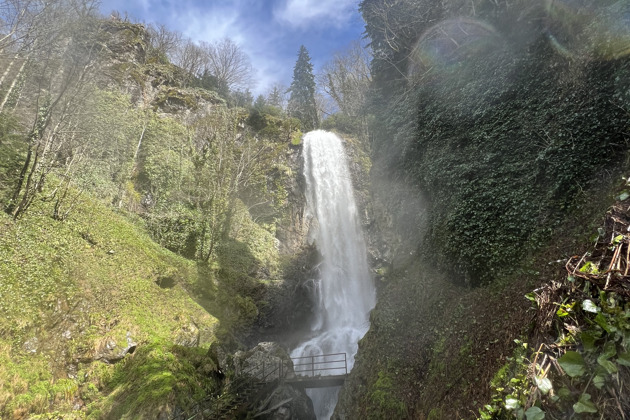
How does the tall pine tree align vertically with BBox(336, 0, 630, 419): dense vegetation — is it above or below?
above

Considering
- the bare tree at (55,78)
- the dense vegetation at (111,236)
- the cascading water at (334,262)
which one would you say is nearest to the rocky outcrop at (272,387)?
the dense vegetation at (111,236)

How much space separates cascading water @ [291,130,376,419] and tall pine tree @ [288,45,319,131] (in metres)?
8.77

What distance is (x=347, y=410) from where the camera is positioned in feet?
29.5

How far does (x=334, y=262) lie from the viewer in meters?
21.5

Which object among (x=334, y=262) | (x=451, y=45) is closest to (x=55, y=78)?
(x=451, y=45)

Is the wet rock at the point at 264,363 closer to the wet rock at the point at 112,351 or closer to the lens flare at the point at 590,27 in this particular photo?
the wet rock at the point at 112,351

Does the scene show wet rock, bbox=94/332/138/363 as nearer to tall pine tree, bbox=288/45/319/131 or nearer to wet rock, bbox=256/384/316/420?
wet rock, bbox=256/384/316/420

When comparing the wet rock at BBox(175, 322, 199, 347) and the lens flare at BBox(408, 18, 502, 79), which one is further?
the wet rock at BBox(175, 322, 199, 347)

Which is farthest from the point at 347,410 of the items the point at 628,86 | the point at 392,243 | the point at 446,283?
the point at 628,86

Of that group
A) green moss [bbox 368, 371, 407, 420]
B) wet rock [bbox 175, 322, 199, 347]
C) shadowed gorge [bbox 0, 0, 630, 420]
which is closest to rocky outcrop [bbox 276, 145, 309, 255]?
shadowed gorge [bbox 0, 0, 630, 420]

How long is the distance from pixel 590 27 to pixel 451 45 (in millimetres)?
5628

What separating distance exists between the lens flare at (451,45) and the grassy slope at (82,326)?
13378mm

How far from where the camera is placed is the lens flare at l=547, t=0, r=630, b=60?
6047 mm

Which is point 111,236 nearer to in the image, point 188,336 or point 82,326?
point 82,326
